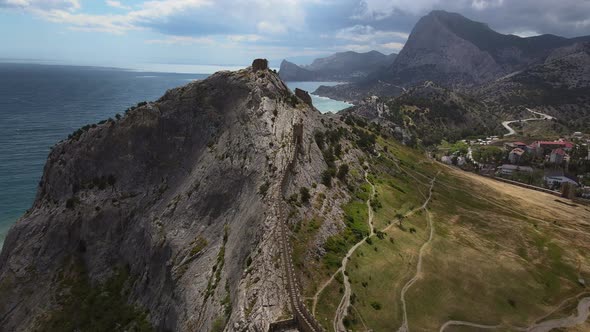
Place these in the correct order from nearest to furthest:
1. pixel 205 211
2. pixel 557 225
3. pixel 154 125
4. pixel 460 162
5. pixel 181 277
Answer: pixel 181 277 < pixel 205 211 < pixel 557 225 < pixel 154 125 < pixel 460 162

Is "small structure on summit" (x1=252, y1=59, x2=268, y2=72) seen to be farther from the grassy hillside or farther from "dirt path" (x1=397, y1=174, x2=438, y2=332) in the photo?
"dirt path" (x1=397, y1=174, x2=438, y2=332)

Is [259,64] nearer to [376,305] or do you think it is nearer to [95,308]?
[95,308]

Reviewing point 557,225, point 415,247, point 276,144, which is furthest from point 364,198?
point 557,225

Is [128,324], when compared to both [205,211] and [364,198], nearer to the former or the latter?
[205,211]

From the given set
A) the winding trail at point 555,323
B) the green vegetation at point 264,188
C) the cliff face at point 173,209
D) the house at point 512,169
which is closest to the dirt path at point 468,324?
the winding trail at point 555,323

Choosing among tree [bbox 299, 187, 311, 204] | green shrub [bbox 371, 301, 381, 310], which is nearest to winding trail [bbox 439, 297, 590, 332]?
green shrub [bbox 371, 301, 381, 310]
